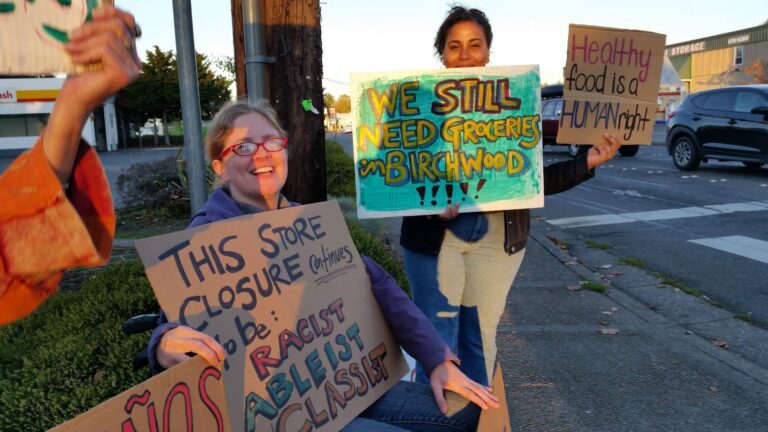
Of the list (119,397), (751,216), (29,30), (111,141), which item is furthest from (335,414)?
(111,141)

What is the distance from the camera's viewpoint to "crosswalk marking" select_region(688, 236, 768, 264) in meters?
6.57

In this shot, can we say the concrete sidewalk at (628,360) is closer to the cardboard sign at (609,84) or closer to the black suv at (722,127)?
the cardboard sign at (609,84)

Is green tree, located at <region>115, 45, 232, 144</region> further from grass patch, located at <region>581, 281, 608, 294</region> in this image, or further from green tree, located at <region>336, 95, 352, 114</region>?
green tree, located at <region>336, 95, 352, 114</region>

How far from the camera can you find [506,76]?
2783 millimetres

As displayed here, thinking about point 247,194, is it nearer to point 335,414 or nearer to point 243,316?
point 243,316

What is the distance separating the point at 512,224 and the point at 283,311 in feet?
4.50

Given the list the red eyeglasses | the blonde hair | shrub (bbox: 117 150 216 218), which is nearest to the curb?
the red eyeglasses

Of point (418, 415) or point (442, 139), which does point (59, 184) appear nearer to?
point (418, 415)

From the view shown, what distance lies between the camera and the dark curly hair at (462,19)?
2645 mm

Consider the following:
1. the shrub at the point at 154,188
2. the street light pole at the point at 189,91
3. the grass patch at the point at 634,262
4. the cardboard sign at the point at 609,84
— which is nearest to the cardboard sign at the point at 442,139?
the cardboard sign at the point at 609,84

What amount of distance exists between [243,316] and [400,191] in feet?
4.15

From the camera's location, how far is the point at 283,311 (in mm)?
1725

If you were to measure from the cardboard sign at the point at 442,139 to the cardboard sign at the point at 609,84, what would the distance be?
24 cm

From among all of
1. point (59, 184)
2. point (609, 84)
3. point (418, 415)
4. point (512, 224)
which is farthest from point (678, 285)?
point (59, 184)
